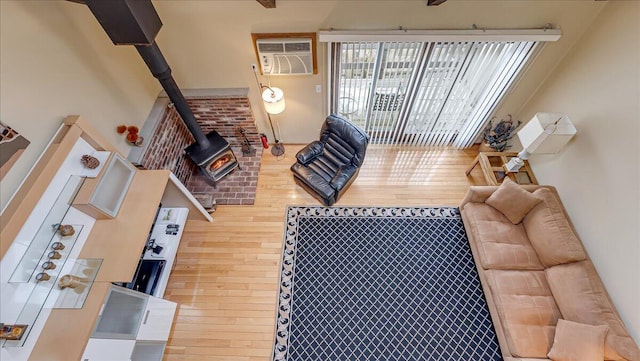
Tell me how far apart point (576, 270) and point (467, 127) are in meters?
2.19

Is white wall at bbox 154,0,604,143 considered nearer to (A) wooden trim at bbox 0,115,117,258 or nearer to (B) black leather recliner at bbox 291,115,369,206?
(B) black leather recliner at bbox 291,115,369,206

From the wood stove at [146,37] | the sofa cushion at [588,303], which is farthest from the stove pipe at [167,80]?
the sofa cushion at [588,303]

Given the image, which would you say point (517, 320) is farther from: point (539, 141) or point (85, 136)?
→ point (85, 136)

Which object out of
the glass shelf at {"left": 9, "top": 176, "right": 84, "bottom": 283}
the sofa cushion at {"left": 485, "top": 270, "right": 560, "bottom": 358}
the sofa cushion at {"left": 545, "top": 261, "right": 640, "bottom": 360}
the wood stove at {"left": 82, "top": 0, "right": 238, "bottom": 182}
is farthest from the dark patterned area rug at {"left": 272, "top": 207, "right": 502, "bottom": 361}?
the glass shelf at {"left": 9, "top": 176, "right": 84, "bottom": 283}

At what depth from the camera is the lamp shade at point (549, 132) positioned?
9.82 ft

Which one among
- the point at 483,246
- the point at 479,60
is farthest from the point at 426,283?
the point at 479,60

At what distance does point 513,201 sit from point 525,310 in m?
1.11

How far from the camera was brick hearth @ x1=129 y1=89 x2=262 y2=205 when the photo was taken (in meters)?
3.46

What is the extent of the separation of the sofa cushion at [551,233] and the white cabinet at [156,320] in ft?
12.9

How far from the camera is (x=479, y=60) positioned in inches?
130

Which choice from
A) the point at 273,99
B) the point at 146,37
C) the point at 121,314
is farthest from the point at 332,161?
the point at 121,314

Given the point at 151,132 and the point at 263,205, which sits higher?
the point at 151,132

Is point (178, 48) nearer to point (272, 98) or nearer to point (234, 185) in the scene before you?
point (272, 98)

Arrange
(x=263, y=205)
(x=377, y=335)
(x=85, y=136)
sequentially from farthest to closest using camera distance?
(x=263, y=205)
(x=377, y=335)
(x=85, y=136)
